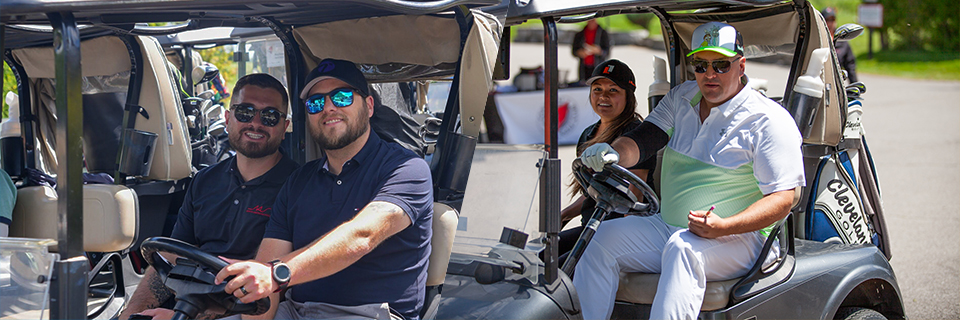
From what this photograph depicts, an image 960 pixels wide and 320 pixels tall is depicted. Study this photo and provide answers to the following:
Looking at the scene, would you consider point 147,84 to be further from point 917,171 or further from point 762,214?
point 917,171

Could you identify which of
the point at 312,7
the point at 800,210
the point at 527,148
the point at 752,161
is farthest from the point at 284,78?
the point at 800,210

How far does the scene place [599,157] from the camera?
273 centimetres

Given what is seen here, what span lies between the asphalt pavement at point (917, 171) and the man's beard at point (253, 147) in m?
1.84

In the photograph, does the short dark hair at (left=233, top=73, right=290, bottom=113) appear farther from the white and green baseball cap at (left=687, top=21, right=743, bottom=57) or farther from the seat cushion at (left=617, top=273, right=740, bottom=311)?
the white and green baseball cap at (left=687, top=21, right=743, bottom=57)

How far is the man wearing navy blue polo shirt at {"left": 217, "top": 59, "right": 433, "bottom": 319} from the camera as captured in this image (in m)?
2.30

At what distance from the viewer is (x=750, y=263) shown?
9.48ft

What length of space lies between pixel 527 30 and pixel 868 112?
1060 cm

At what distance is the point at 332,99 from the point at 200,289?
0.71m

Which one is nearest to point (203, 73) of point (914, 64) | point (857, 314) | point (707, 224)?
point (707, 224)

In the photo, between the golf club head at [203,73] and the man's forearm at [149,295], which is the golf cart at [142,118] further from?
the golf club head at [203,73]

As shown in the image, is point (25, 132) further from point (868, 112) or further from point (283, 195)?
point (868, 112)

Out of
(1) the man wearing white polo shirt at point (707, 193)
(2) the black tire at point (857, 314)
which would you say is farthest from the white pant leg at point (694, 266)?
(2) the black tire at point (857, 314)

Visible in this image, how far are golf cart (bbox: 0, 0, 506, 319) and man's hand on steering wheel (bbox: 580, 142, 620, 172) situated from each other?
49 cm

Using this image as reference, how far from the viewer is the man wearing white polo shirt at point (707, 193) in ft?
9.02
